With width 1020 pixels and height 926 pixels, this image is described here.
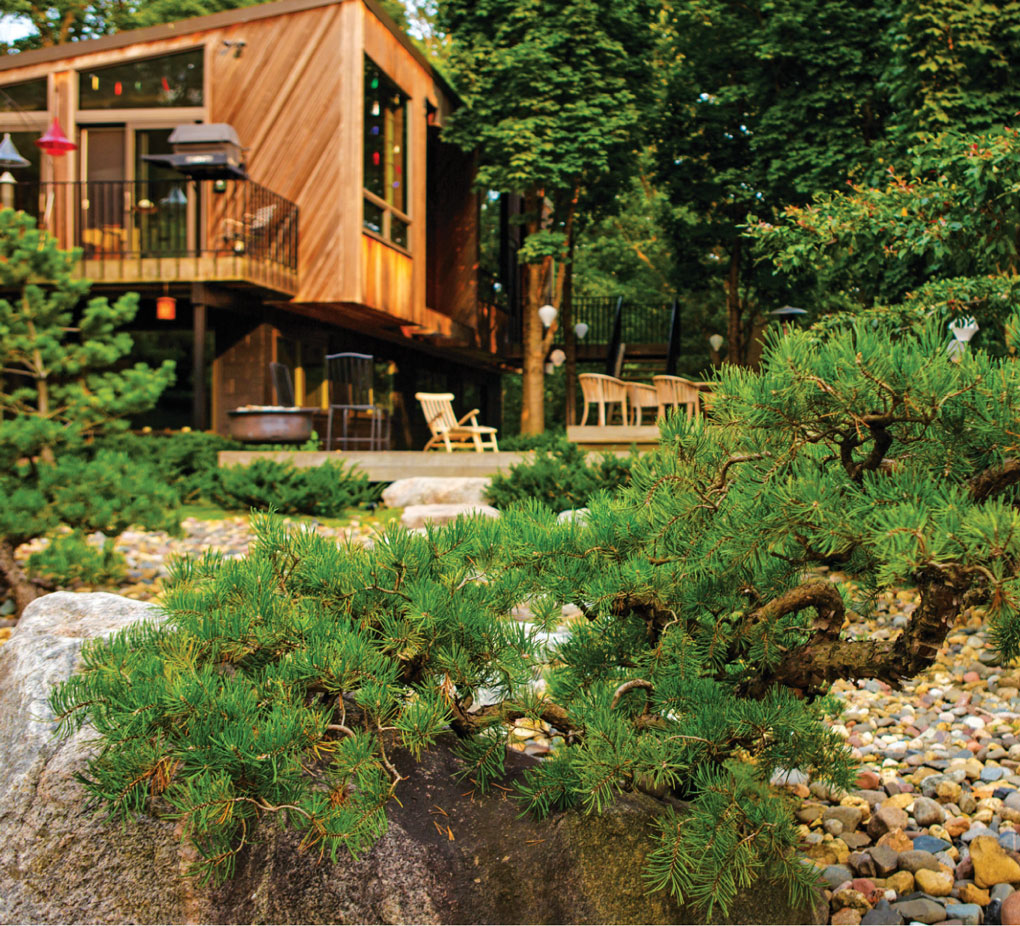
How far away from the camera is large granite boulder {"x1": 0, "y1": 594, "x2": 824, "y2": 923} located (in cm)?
167

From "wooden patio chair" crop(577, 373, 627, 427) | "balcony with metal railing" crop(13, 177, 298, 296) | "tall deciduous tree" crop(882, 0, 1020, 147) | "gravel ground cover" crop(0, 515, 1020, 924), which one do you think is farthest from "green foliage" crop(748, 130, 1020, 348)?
"balcony with metal railing" crop(13, 177, 298, 296)

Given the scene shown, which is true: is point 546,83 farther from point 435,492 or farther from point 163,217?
point 435,492

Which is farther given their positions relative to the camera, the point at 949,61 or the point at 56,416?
the point at 949,61

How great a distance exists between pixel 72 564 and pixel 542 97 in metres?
12.0

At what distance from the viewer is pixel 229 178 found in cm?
1148

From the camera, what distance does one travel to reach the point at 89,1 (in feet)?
71.2

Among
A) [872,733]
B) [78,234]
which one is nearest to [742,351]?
[78,234]

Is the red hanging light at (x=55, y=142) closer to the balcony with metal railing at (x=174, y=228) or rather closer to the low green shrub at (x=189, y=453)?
the balcony with metal railing at (x=174, y=228)

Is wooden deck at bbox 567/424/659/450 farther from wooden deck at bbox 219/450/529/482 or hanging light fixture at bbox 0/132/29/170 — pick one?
hanging light fixture at bbox 0/132/29/170

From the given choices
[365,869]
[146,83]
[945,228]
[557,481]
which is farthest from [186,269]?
[365,869]

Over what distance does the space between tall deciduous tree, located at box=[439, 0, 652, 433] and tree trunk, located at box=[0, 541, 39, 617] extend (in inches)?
429

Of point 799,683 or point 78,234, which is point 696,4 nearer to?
point 78,234

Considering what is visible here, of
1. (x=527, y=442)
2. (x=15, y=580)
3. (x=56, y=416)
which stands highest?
(x=56, y=416)

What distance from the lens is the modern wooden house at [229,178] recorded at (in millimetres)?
12094
